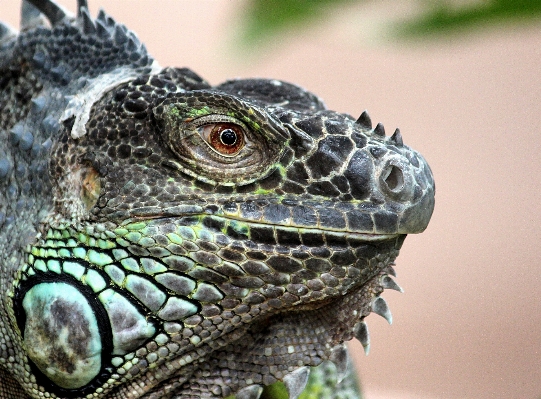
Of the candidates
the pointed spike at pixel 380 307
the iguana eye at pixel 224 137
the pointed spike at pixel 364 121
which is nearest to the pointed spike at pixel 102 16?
the iguana eye at pixel 224 137

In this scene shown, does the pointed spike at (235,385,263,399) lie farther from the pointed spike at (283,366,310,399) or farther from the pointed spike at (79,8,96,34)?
the pointed spike at (79,8,96,34)

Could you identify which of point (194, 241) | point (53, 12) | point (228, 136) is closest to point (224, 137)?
point (228, 136)

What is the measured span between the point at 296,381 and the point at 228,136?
816mm

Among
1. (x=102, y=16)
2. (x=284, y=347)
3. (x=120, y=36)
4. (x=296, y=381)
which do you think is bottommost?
(x=296, y=381)

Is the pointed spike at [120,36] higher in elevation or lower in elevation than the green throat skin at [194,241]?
higher

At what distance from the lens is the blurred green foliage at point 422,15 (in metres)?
2.15

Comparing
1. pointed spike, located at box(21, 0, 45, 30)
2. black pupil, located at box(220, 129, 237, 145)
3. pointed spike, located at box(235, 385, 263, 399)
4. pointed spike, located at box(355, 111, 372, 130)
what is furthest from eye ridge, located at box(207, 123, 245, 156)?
pointed spike, located at box(21, 0, 45, 30)

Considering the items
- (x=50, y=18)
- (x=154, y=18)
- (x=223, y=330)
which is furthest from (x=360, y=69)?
(x=223, y=330)

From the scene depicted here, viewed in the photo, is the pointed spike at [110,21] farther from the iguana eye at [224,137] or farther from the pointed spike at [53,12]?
the iguana eye at [224,137]

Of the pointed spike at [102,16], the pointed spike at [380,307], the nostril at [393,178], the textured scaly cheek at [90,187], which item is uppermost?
the pointed spike at [102,16]

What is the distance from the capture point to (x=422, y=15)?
251 cm

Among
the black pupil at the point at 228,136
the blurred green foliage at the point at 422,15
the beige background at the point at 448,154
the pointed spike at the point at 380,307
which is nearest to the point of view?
the blurred green foliage at the point at 422,15

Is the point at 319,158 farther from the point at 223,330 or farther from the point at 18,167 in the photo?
the point at 18,167

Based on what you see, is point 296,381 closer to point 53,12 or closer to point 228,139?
point 228,139
